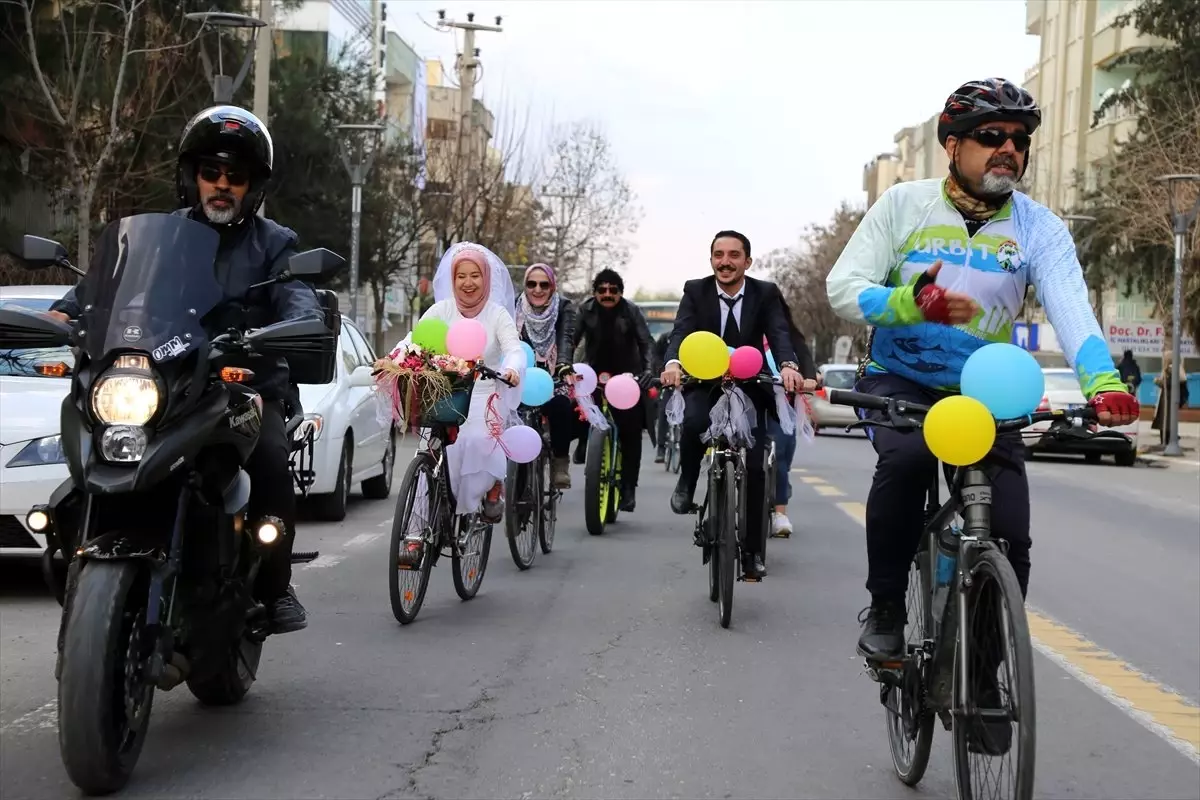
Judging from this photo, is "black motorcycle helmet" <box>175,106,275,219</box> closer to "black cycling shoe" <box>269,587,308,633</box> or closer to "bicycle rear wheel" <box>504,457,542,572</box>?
"black cycling shoe" <box>269,587,308,633</box>

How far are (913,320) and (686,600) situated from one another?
4.79 m

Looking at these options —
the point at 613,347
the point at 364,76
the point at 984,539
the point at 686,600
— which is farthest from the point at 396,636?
the point at 364,76

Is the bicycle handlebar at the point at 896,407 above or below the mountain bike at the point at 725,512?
above

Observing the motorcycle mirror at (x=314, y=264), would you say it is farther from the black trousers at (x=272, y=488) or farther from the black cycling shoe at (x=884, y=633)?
the black cycling shoe at (x=884, y=633)

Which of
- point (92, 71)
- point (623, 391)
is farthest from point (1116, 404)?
point (92, 71)

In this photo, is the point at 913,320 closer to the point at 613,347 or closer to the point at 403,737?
the point at 403,737

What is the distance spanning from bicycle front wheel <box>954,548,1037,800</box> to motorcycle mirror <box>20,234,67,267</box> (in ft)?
9.14

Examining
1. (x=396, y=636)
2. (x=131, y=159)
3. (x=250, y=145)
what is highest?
(x=131, y=159)

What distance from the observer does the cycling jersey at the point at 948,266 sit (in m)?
4.85

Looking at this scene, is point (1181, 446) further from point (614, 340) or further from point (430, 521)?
point (430, 521)

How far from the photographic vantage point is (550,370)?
11.7 m

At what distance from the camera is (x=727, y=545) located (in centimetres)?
808

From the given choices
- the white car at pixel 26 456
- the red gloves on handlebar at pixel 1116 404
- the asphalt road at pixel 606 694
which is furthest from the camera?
the white car at pixel 26 456

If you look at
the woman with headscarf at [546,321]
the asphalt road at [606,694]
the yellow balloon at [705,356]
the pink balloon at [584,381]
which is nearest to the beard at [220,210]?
the asphalt road at [606,694]
